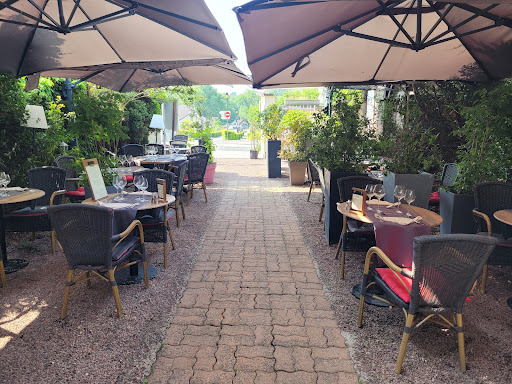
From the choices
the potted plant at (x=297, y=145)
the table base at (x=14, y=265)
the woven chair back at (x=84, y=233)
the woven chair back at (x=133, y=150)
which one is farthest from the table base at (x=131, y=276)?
the potted plant at (x=297, y=145)

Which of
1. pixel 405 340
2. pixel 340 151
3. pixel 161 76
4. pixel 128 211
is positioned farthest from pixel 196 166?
pixel 405 340

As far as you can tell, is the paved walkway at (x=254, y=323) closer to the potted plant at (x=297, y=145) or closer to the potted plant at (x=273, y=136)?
the potted plant at (x=297, y=145)

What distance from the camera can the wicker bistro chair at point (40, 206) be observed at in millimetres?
4352

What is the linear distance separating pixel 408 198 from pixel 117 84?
536 cm

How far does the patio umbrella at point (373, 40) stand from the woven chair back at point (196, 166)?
2.35 metres

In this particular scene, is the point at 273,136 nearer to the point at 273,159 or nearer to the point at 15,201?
the point at 273,159

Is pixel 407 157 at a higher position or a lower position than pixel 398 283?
higher

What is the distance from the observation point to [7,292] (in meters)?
3.69

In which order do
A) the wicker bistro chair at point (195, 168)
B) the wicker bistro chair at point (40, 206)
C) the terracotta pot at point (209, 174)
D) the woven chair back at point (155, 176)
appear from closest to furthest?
1. the wicker bistro chair at point (40, 206)
2. the woven chair back at point (155, 176)
3. the wicker bistro chair at point (195, 168)
4. the terracotta pot at point (209, 174)

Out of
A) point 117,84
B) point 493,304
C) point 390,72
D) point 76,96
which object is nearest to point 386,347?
point 493,304

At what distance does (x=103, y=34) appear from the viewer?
16.1 ft

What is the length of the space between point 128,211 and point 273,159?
8295mm

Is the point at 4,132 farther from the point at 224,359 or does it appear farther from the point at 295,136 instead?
the point at 295,136

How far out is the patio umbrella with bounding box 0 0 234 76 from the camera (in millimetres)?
3740
